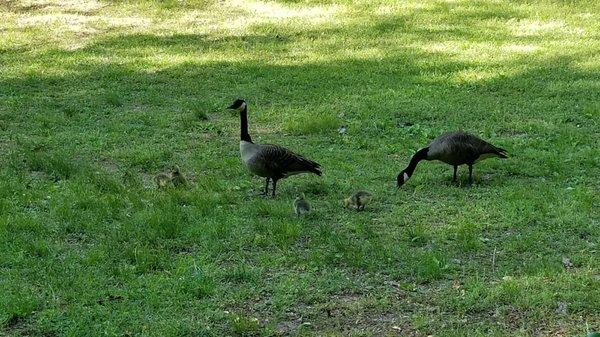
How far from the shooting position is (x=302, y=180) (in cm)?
1027

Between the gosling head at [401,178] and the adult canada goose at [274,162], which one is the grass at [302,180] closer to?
the gosling head at [401,178]

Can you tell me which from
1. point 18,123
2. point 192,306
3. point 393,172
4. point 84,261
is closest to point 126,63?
point 18,123

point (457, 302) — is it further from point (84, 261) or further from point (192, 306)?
point (84, 261)

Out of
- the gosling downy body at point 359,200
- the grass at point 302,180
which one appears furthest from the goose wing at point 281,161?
the gosling downy body at point 359,200

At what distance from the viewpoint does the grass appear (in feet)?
22.1

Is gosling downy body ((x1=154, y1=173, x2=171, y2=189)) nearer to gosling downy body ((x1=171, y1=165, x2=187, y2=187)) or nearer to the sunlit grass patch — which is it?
gosling downy body ((x1=171, y1=165, x2=187, y2=187))

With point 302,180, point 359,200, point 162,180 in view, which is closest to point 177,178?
point 162,180

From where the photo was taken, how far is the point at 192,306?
6742mm

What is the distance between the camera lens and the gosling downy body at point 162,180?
380 inches

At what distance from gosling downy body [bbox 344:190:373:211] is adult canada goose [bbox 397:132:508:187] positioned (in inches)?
36.5

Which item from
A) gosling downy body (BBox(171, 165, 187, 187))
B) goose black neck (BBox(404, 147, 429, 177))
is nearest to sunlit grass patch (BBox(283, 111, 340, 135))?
goose black neck (BBox(404, 147, 429, 177))

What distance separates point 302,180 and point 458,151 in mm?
1856

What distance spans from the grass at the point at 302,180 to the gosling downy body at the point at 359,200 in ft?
0.34

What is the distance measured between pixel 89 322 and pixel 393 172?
16.2 ft
